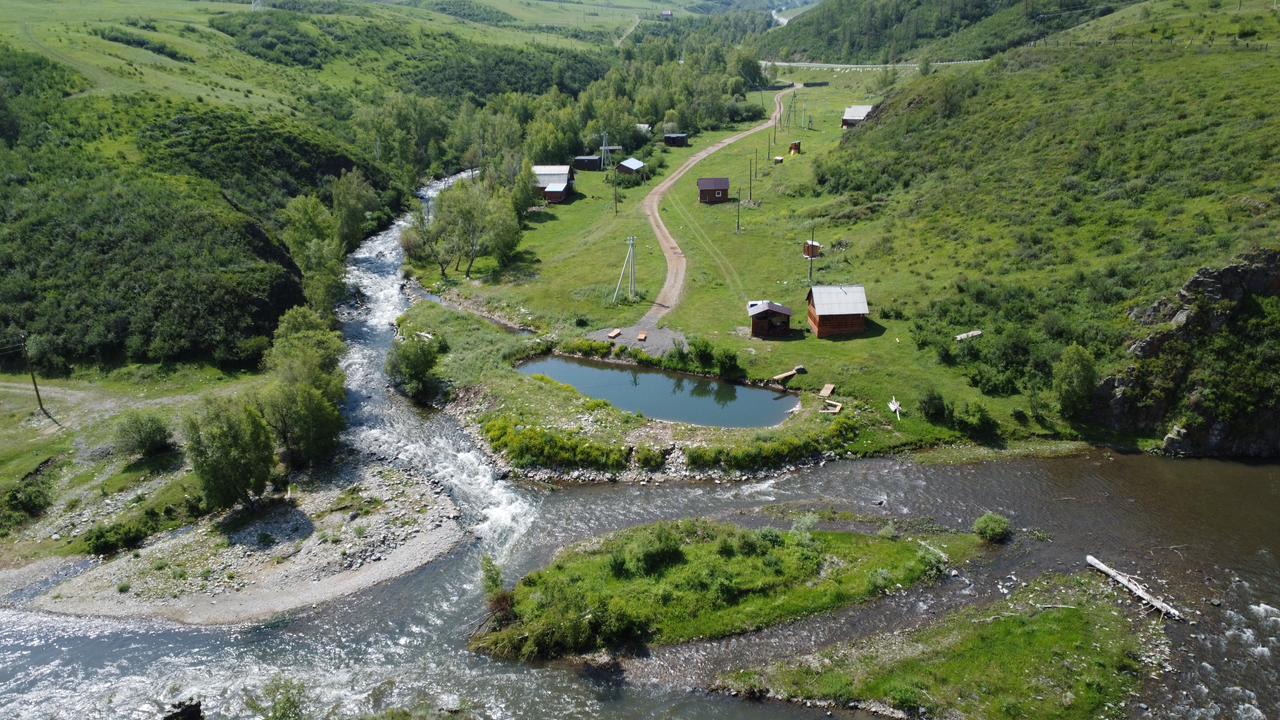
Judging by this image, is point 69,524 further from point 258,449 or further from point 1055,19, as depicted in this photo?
point 1055,19

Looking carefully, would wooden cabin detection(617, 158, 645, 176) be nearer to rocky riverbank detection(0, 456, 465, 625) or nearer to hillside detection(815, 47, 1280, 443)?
hillside detection(815, 47, 1280, 443)

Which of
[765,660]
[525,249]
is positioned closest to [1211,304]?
[765,660]

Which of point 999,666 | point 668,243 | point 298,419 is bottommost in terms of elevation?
point 999,666

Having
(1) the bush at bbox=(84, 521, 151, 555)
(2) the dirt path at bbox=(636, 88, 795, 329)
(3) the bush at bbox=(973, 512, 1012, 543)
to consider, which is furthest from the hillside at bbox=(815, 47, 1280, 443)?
(1) the bush at bbox=(84, 521, 151, 555)

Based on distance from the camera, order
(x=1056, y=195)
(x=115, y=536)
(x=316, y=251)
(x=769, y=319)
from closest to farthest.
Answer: (x=115, y=536)
(x=769, y=319)
(x=316, y=251)
(x=1056, y=195)

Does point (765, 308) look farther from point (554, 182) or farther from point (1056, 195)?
point (554, 182)

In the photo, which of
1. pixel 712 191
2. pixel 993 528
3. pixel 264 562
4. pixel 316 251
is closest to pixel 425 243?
pixel 316 251
